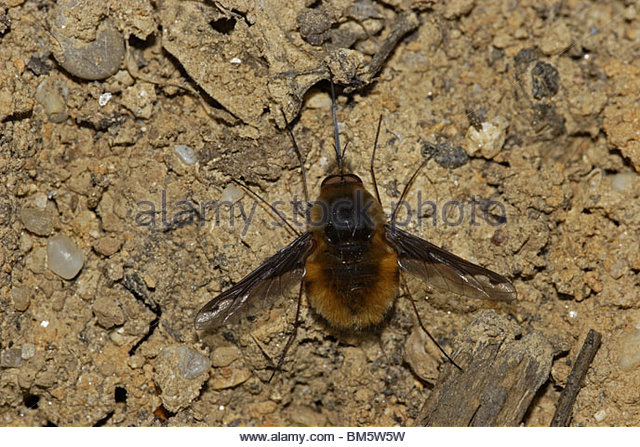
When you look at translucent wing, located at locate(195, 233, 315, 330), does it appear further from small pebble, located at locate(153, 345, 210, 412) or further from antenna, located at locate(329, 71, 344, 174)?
antenna, located at locate(329, 71, 344, 174)

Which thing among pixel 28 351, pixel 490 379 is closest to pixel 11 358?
pixel 28 351

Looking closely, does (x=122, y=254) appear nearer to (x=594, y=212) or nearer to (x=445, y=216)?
(x=445, y=216)

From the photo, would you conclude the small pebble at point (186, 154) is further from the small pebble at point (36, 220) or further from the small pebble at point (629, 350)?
the small pebble at point (629, 350)

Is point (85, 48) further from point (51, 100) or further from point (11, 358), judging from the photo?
point (11, 358)

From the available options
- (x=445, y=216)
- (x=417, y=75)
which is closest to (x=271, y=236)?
(x=445, y=216)

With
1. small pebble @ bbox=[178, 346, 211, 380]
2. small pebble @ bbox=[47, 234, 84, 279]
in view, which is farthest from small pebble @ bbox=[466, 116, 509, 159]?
small pebble @ bbox=[47, 234, 84, 279]

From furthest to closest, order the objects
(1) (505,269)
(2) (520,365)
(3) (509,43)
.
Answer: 1. (3) (509,43)
2. (1) (505,269)
3. (2) (520,365)

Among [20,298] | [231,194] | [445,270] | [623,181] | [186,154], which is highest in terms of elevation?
[623,181]
